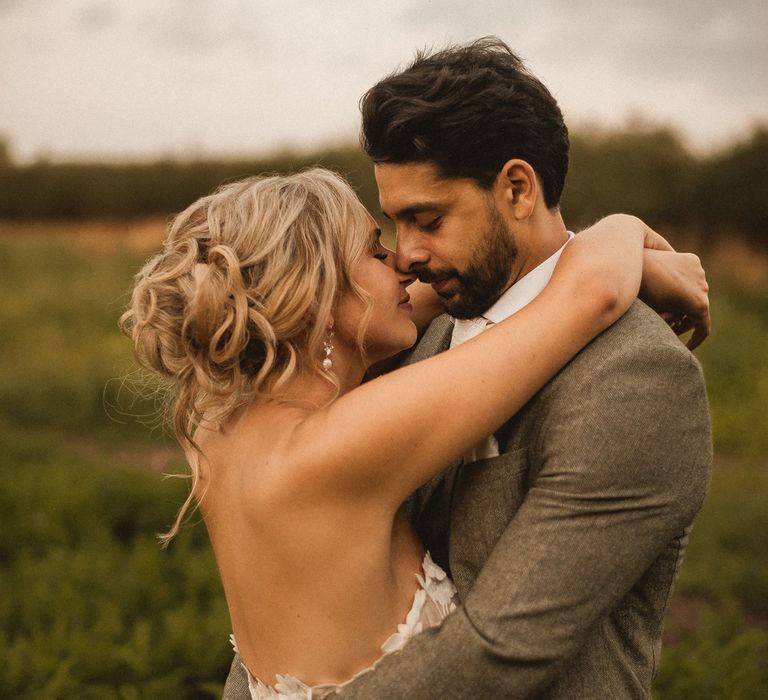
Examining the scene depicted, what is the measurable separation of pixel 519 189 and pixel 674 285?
50 centimetres

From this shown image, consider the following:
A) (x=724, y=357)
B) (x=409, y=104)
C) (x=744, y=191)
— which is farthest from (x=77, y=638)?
(x=744, y=191)

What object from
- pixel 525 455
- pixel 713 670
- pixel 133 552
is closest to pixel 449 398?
pixel 525 455

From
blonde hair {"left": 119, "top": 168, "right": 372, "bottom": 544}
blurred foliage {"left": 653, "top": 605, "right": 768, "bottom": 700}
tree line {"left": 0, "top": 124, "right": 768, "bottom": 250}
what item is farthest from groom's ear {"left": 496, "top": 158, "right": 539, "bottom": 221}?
tree line {"left": 0, "top": 124, "right": 768, "bottom": 250}

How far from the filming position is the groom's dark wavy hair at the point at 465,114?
232 cm

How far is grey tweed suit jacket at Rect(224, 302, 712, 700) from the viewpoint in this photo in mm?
1768

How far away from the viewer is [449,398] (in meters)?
1.83

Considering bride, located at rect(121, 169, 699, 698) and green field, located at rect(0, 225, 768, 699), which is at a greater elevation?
bride, located at rect(121, 169, 699, 698)

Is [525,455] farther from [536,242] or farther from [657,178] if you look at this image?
[657,178]

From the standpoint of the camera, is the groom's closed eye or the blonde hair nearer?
the blonde hair

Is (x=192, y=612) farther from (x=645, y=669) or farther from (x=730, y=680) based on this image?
(x=645, y=669)

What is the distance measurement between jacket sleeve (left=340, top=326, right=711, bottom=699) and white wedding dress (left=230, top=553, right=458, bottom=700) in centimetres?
15

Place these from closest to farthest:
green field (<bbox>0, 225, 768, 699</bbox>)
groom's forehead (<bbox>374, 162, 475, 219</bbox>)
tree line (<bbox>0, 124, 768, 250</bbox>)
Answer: groom's forehead (<bbox>374, 162, 475, 219</bbox>), green field (<bbox>0, 225, 768, 699</bbox>), tree line (<bbox>0, 124, 768, 250</bbox>)

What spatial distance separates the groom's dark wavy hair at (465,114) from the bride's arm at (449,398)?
582 millimetres

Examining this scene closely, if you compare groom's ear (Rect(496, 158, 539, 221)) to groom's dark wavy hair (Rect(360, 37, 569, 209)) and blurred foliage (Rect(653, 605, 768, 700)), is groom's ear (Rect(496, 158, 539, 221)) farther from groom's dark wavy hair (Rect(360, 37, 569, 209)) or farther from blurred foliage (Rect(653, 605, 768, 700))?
blurred foliage (Rect(653, 605, 768, 700))
